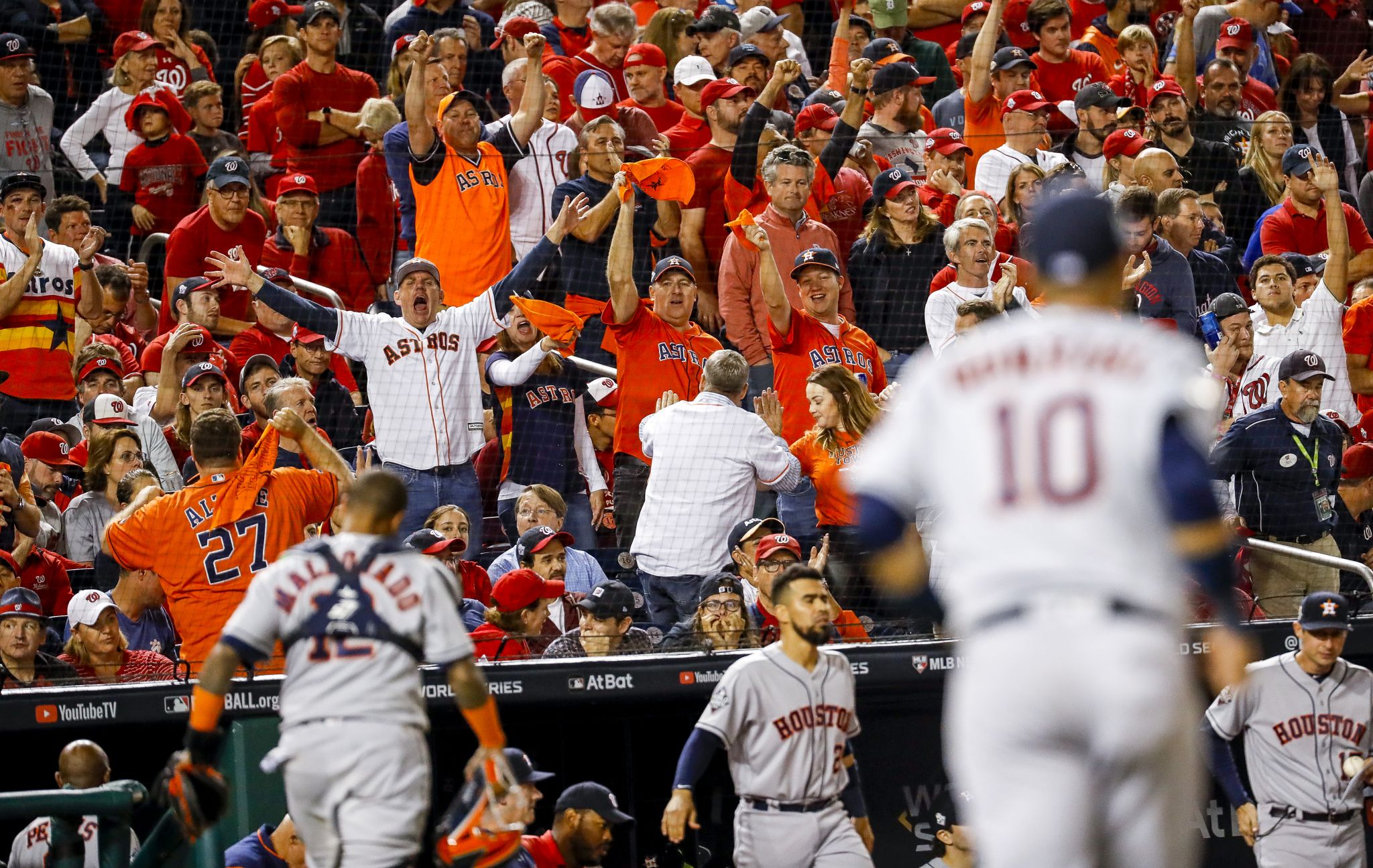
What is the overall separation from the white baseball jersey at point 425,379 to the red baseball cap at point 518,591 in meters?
1.13

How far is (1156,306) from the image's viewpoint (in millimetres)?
9062

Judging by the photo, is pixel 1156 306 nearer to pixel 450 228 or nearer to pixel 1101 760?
pixel 450 228

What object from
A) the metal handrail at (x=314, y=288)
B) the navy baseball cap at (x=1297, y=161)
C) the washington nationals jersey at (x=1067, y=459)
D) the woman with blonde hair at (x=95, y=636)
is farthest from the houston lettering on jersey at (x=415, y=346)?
the washington nationals jersey at (x=1067, y=459)

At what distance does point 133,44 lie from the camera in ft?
36.1

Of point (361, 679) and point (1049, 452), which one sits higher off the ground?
point (1049, 452)

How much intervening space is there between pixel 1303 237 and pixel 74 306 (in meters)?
6.22

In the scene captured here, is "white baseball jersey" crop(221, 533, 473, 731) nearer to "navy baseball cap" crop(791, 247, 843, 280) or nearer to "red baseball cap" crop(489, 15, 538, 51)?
"navy baseball cap" crop(791, 247, 843, 280)

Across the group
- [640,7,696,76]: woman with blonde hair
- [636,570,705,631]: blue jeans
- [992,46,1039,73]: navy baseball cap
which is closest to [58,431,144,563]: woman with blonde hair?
[636,570,705,631]: blue jeans

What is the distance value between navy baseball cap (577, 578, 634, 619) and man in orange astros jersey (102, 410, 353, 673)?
1105mm

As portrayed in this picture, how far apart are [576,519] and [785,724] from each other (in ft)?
7.65

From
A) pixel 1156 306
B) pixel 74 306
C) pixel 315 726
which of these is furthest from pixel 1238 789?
pixel 74 306

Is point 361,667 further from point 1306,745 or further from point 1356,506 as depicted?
point 1356,506

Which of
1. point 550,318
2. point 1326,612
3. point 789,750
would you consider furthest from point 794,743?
point 550,318

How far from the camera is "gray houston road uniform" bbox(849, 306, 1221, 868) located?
11.4 ft
